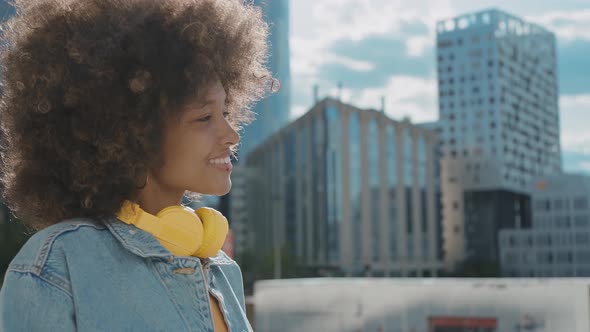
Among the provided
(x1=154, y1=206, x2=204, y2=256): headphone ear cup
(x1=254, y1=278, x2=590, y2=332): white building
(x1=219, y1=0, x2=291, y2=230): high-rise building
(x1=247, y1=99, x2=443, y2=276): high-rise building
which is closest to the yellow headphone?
(x1=154, y1=206, x2=204, y2=256): headphone ear cup

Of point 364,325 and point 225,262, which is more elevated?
point 225,262

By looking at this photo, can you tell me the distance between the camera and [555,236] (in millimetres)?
83000

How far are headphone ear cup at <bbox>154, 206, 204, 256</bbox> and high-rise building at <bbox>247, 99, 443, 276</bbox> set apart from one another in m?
72.0

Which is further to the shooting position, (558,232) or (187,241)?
(558,232)

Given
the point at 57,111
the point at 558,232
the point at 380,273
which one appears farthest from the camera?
the point at 558,232

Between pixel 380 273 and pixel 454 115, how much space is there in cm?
3027

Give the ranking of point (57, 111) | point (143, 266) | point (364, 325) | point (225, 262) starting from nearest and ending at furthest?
point (143, 266), point (57, 111), point (225, 262), point (364, 325)

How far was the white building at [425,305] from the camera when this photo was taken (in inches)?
225

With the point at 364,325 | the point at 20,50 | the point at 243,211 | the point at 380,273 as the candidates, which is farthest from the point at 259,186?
the point at 20,50

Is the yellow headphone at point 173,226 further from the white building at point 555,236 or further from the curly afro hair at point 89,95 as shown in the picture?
the white building at point 555,236

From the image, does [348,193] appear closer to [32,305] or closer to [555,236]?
[555,236]

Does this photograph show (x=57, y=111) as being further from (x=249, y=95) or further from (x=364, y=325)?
(x=364, y=325)

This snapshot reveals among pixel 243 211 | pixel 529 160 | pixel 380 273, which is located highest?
pixel 529 160

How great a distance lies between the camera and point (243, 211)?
260 ft
